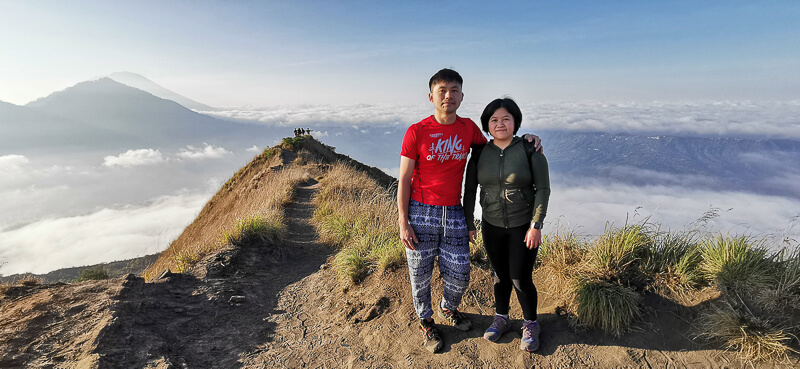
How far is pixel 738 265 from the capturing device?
367 cm

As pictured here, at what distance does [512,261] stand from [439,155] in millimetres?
1065

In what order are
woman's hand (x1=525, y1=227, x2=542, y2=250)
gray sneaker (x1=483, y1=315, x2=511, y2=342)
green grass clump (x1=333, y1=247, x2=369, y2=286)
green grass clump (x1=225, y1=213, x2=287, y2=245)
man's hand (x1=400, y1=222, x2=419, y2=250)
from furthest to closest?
green grass clump (x1=225, y1=213, x2=287, y2=245), green grass clump (x1=333, y1=247, x2=369, y2=286), gray sneaker (x1=483, y1=315, x2=511, y2=342), man's hand (x1=400, y1=222, x2=419, y2=250), woman's hand (x1=525, y1=227, x2=542, y2=250)

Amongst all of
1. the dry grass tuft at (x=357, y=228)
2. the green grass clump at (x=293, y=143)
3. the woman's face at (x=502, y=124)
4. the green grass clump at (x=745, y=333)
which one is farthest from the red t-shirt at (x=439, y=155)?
the green grass clump at (x=293, y=143)

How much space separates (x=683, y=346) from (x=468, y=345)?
189 centimetres

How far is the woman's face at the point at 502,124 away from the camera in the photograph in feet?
9.89

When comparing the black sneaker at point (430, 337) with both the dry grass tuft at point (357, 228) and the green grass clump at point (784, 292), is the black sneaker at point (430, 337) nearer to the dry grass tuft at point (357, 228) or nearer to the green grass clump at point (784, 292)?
the dry grass tuft at point (357, 228)

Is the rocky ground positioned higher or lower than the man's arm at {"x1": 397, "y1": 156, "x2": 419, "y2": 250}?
lower

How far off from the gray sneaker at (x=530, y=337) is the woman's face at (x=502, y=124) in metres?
1.68

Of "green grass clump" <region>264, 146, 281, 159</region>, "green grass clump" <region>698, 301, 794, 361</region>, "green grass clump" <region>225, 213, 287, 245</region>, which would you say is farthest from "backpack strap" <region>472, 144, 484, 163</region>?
"green grass clump" <region>264, 146, 281, 159</region>

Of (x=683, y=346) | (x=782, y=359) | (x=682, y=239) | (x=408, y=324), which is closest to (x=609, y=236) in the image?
(x=682, y=239)

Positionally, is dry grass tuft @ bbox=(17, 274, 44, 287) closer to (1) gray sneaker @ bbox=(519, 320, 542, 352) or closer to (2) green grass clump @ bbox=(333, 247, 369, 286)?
(2) green grass clump @ bbox=(333, 247, 369, 286)

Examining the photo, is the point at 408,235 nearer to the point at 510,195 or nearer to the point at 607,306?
the point at 510,195

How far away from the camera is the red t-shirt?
3062mm

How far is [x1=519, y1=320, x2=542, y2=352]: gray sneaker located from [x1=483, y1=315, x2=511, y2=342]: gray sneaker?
0.21 meters
